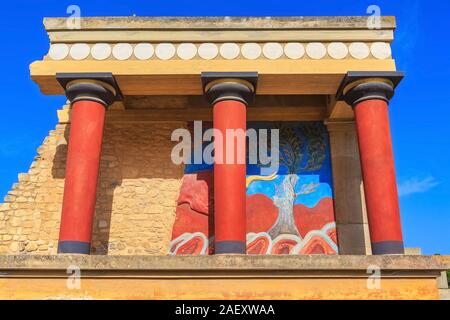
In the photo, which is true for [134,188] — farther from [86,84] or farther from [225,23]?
[225,23]

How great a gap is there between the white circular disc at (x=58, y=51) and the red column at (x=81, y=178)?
105cm

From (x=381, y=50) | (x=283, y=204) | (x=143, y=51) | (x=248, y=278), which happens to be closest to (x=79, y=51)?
(x=143, y=51)

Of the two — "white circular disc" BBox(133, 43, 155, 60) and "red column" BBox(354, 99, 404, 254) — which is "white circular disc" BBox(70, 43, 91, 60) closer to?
"white circular disc" BBox(133, 43, 155, 60)

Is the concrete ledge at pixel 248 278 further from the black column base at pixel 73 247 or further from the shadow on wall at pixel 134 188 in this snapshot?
the shadow on wall at pixel 134 188

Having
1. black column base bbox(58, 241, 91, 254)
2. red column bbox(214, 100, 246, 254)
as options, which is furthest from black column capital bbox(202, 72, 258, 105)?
black column base bbox(58, 241, 91, 254)

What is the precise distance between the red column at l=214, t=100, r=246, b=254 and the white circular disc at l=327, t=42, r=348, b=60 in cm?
213

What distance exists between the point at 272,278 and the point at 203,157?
480cm

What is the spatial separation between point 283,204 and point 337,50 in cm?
349

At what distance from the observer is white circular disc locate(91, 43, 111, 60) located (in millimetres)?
8617

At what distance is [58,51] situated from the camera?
8648 millimetres

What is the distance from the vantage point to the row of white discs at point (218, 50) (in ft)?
28.1

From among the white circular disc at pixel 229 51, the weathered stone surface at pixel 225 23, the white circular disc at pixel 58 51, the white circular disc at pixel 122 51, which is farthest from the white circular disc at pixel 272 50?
the white circular disc at pixel 58 51

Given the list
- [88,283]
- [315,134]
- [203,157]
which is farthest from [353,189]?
[88,283]
